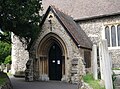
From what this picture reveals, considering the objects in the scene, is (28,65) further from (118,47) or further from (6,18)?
(118,47)

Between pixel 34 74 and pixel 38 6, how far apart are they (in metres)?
5.98

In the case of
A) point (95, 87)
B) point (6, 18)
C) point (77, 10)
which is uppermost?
point (77, 10)

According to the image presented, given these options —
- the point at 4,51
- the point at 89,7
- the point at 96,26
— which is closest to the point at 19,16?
the point at 96,26

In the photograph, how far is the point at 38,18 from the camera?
619 inches

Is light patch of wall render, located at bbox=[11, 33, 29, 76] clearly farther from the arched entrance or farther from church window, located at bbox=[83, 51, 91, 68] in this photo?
church window, located at bbox=[83, 51, 91, 68]

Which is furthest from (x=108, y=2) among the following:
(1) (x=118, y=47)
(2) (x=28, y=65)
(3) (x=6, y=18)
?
(3) (x=6, y=18)

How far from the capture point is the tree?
42.0ft

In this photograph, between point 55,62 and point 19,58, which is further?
point 19,58

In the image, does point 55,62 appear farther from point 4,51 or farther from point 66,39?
point 4,51

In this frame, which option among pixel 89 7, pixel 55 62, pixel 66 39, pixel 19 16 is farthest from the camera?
pixel 89 7

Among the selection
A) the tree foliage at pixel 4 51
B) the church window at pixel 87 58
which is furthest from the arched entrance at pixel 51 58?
the tree foliage at pixel 4 51

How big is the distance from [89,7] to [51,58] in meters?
7.17

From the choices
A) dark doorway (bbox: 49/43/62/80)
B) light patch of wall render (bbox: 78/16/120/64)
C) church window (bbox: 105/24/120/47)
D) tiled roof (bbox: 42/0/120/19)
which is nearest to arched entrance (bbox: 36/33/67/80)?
dark doorway (bbox: 49/43/62/80)

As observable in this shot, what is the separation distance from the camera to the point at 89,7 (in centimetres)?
2247
